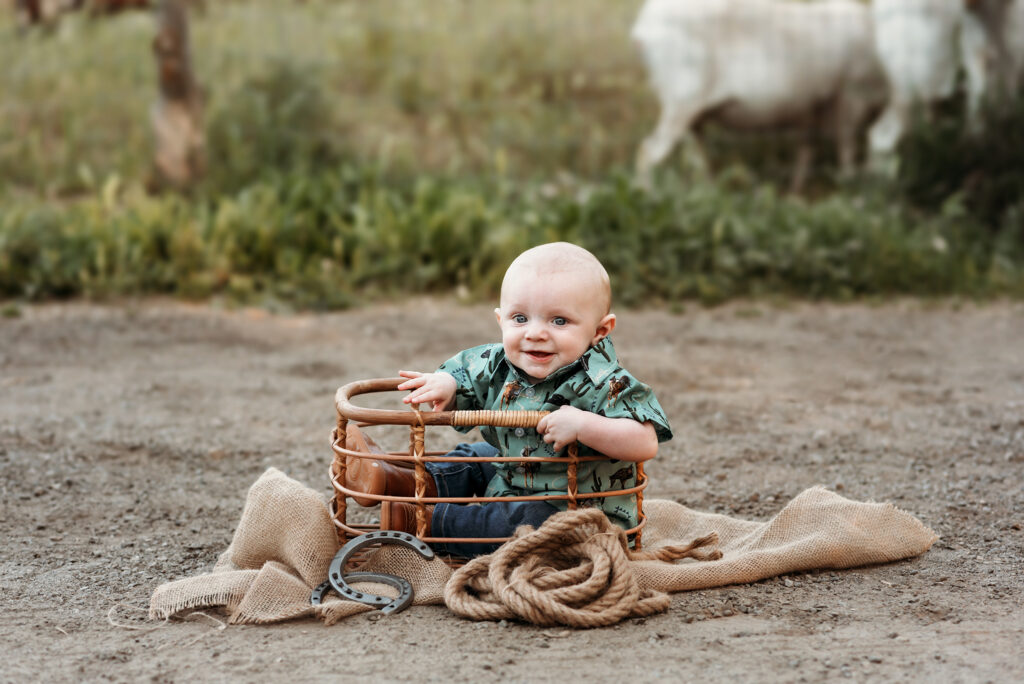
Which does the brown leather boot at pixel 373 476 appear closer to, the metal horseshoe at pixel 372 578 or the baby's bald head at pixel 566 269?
the metal horseshoe at pixel 372 578

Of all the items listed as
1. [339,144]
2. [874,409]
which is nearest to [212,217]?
[339,144]

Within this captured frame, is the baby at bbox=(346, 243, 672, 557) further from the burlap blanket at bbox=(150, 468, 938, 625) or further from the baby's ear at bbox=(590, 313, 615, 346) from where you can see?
the burlap blanket at bbox=(150, 468, 938, 625)

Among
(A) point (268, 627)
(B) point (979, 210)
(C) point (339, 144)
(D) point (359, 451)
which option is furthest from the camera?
(C) point (339, 144)

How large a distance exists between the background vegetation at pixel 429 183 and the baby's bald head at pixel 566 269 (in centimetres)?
343

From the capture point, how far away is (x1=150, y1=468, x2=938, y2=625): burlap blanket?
8.94ft

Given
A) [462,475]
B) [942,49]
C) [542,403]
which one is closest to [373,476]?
[462,475]

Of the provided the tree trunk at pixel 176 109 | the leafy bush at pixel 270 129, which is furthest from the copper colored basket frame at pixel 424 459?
the tree trunk at pixel 176 109

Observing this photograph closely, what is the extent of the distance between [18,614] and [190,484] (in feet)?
3.46

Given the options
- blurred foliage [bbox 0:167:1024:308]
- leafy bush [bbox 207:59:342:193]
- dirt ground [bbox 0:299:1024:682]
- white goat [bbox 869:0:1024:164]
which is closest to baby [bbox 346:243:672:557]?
dirt ground [bbox 0:299:1024:682]

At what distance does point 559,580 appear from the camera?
8.76 feet

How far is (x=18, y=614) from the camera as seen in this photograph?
109 inches

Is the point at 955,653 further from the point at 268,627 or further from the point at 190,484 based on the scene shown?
the point at 190,484

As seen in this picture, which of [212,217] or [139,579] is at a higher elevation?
[212,217]

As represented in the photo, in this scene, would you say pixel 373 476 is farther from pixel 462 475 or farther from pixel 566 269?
pixel 566 269
